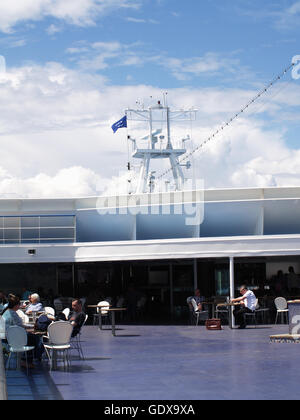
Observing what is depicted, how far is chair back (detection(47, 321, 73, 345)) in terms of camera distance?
41.8 feet

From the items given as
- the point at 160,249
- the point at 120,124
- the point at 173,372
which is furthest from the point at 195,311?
the point at 120,124

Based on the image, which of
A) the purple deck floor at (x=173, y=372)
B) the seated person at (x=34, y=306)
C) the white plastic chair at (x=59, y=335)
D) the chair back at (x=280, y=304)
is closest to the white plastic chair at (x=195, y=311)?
the chair back at (x=280, y=304)

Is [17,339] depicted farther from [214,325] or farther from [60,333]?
[214,325]

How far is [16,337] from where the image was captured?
12344 millimetres

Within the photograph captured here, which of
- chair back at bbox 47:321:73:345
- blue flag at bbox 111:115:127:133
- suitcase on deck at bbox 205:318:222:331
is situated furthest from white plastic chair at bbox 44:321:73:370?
blue flag at bbox 111:115:127:133

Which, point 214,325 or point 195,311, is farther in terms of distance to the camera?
point 195,311

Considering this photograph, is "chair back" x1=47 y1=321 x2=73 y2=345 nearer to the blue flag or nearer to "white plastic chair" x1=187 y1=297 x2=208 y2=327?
"white plastic chair" x1=187 y1=297 x2=208 y2=327

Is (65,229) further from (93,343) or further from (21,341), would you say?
(21,341)

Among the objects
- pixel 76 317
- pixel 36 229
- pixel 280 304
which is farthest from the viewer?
pixel 36 229
